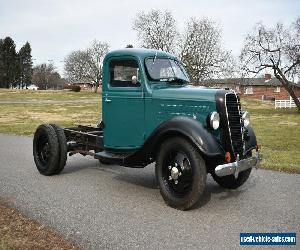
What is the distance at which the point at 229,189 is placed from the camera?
21.1 ft

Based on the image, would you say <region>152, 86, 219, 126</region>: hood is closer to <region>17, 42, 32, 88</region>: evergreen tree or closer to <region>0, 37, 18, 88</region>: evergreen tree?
<region>0, 37, 18, 88</region>: evergreen tree

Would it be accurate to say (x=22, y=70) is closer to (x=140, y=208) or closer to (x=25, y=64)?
(x=25, y=64)

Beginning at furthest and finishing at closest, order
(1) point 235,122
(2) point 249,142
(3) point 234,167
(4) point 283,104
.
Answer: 1. (4) point 283,104
2. (2) point 249,142
3. (1) point 235,122
4. (3) point 234,167

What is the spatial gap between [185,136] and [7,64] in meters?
83.6

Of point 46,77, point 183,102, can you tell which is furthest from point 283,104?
point 46,77

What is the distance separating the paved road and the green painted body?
920 mm

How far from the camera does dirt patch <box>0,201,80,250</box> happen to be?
4059 millimetres

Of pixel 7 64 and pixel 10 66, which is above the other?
pixel 7 64

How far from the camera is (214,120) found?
5.30m

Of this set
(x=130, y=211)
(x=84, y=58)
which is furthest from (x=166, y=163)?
(x=84, y=58)

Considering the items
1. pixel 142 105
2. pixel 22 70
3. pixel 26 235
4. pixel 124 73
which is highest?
pixel 22 70

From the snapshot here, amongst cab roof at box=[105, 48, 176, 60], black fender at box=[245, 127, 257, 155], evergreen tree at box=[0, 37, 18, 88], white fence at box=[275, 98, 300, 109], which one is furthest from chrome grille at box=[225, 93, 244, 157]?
evergreen tree at box=[0, 37, 18, 88]

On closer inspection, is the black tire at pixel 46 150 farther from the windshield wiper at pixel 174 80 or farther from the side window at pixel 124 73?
the windshield wiper at pixel 174 80

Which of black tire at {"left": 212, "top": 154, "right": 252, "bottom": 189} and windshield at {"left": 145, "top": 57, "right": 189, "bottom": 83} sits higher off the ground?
windshield at {"left": 145, "top": 57, "right": 189, "bottom": 83}
